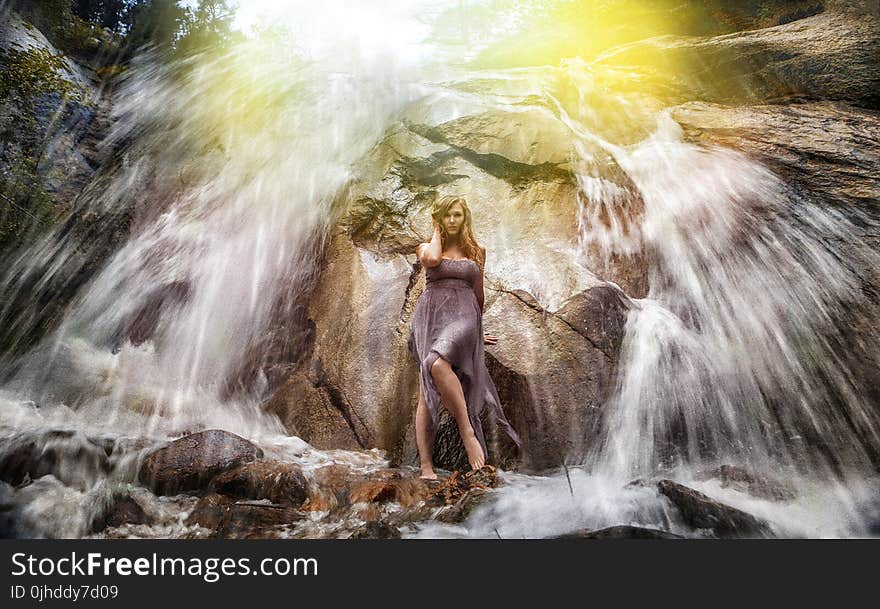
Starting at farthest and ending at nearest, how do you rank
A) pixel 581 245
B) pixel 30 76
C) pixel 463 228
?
pixel 30 76 → pixel 581 245 → pixel 463 228

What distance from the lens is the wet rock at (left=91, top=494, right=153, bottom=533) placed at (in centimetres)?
358

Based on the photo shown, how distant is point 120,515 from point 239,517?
2.47 ft

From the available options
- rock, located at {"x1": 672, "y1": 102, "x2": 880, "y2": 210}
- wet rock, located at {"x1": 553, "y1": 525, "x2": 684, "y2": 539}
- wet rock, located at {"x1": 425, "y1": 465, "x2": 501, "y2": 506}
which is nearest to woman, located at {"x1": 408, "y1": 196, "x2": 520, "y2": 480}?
wet rock, located at {"x1": 425, "y1": 465, "x2": 501, "y2": 506}

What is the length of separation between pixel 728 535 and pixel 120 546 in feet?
10.5

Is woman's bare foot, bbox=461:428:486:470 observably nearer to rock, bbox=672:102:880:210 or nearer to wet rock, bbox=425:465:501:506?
wet rock, bbox=425:465:501:506

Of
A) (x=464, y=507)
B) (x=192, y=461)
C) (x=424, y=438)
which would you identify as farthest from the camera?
(x=424, y=438)

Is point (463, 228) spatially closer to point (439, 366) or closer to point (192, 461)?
point (439, 366)

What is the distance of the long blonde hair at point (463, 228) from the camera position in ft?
14.9

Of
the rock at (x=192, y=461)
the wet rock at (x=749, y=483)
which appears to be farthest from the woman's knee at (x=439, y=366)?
the wet rock at (x=749, y=483)

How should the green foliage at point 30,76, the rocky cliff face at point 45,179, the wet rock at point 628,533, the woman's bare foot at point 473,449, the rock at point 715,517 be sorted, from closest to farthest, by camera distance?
the wet rock at point 628,533, the rock at point 715,517, the woman's bare foot at point 473,449, the rocky cliff face at point 45,179, the green foliage at point 30,76

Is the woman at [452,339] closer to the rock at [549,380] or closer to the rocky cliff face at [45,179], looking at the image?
the rock at [549,380]

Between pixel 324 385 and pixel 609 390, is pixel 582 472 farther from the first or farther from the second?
pixel 324 385

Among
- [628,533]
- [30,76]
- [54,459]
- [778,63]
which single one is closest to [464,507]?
[628,533]

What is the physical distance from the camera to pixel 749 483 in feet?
13.2
